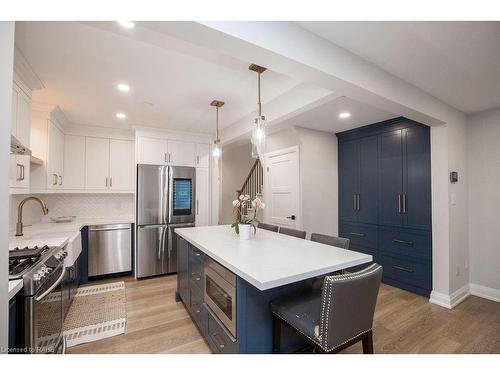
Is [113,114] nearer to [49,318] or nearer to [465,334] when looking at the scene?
[49,318]

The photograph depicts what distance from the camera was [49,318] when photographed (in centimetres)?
154

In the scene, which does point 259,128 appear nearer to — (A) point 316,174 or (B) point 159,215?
(A) point 316,174

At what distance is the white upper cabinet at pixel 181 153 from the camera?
13.0 feet

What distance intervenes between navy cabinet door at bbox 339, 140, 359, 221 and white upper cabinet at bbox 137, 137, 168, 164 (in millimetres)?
3068

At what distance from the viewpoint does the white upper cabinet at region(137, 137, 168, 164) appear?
3715 mm

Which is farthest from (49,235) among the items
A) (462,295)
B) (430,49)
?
(462,295)

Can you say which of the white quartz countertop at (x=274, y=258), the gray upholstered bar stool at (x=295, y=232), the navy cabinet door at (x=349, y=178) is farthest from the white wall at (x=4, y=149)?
the navy cabinet door at (x=349, y=178)

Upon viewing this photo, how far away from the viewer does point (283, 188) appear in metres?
3.77

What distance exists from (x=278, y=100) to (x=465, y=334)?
119 inches

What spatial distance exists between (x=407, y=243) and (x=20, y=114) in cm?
450

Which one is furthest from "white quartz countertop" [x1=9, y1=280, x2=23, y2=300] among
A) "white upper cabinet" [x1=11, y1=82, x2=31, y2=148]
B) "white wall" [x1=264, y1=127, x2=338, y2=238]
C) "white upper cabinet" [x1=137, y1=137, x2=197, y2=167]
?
"white wall" [x1=264, y1=127, x2=338, y2=238]

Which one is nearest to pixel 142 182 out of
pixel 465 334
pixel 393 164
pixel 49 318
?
pixel 49 318

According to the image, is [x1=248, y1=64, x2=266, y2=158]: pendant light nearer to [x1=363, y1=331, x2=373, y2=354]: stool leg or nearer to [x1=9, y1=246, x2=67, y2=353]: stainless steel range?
[x1=363, y1=331, x2=373, y2=354]: stool leg

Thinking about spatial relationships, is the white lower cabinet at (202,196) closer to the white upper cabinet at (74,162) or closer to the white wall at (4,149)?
the white upper cabinet at (74,162)
